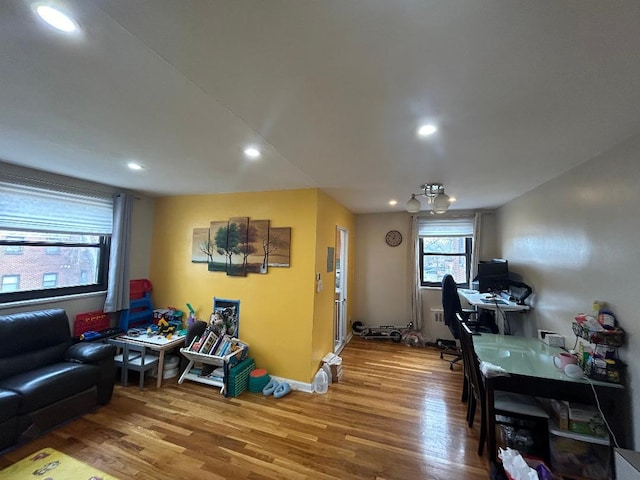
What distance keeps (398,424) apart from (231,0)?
10.4ft

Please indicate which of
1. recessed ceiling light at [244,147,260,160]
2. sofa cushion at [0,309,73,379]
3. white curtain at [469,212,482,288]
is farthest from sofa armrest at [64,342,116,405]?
white curtain at [469,212,482,288]

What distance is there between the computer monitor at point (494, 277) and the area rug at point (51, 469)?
432cm

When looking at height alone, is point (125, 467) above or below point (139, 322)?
below

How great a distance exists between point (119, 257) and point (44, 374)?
146 cm

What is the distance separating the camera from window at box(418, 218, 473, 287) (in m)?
4.61

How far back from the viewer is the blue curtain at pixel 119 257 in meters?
3.25

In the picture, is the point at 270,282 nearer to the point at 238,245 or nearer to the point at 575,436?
the point at 238,245

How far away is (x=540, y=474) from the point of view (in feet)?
5.14

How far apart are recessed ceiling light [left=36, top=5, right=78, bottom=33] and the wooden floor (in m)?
2.60

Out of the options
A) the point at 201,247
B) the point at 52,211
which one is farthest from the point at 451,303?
the point at 52,211

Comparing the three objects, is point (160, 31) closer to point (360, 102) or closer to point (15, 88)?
point (360, 102)

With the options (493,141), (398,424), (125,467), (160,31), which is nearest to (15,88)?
(160,31)

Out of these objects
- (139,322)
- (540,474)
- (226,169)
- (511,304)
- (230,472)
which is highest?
(226,169)

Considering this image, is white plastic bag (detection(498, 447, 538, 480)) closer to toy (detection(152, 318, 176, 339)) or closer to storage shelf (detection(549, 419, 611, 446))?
storage shelf (detection(549, 419, 611, 446))
